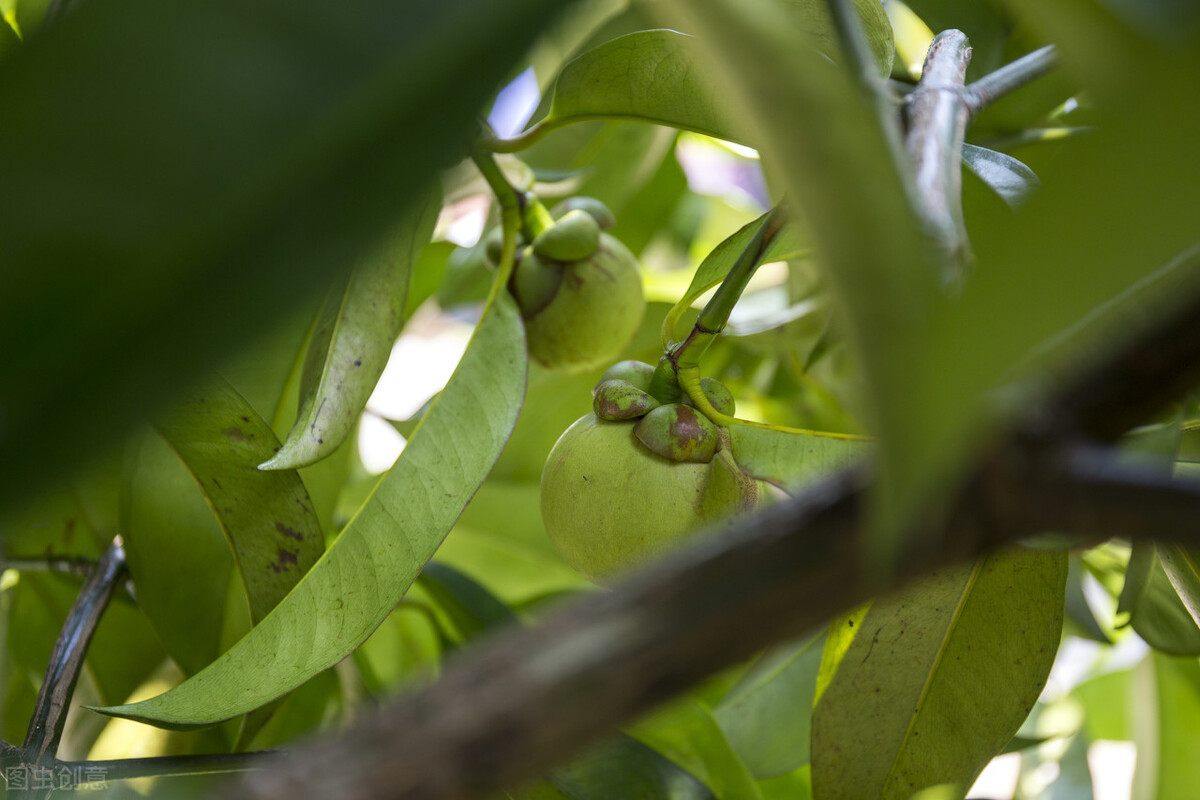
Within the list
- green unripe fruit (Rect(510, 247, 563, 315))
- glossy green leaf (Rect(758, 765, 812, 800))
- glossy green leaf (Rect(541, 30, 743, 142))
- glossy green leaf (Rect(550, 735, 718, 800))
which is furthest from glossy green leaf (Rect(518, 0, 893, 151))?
glossy green leaf (Rect(758, 765, 812, 800))

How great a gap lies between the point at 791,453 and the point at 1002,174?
15 centimetres

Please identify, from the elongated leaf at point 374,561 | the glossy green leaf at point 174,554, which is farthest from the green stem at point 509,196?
Answer: the glossy green leaf at point 174,554

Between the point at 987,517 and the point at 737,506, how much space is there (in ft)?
0.91

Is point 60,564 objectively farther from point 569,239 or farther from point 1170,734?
point 1170,734

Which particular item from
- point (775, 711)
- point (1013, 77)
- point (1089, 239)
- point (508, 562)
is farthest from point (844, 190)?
point (508, 562)

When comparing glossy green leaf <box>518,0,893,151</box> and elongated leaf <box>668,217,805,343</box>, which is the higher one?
glossy green leaf <box>518,0,893,151</box>

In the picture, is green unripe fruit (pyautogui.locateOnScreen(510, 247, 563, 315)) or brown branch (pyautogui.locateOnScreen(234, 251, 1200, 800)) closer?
brown branch (pyautogui.locateOnScreen(234, 251, 1200, 800))

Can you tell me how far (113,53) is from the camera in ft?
0.55

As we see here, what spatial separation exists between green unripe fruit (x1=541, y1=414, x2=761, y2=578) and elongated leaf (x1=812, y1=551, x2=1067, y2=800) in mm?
106

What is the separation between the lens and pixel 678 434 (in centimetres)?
42

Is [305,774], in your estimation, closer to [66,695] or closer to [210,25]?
[210,25]

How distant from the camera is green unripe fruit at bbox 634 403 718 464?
1.40 ft

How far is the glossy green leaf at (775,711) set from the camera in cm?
64

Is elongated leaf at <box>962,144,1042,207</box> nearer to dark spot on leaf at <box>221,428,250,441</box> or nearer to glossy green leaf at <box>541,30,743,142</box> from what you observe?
glossy green leaf at <box>541,30,743,142</box>
